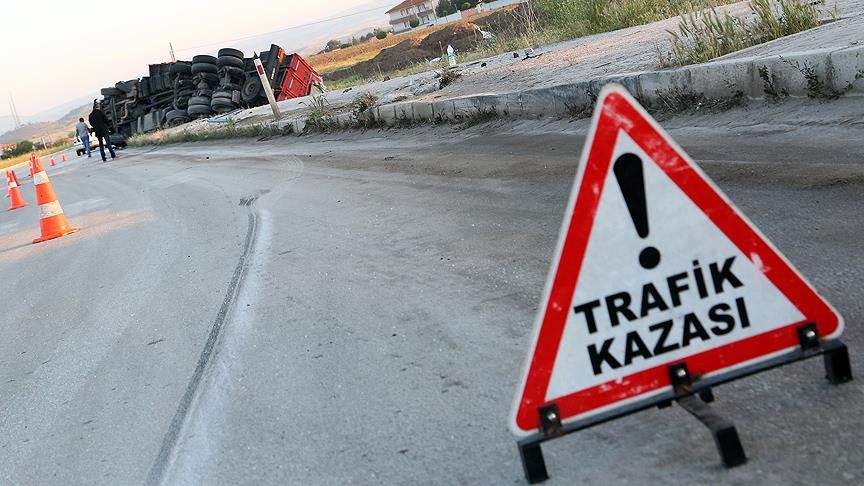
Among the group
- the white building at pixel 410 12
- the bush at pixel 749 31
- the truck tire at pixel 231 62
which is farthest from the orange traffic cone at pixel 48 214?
the white building at pixel 410 12

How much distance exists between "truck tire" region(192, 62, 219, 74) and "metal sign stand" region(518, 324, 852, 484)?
36.6m

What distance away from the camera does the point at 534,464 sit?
9.06 feet

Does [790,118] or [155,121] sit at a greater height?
[155,121]

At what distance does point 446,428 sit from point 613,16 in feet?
48.1

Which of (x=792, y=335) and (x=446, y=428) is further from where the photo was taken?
(x=446, y=428)

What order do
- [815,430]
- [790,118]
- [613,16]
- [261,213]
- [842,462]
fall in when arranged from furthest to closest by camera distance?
1. [613,16]
2. [261,213]
3. [790,118]
4. [815,430]
5. [842,462]

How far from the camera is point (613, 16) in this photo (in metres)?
16.7

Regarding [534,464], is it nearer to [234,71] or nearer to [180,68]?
[234,71]

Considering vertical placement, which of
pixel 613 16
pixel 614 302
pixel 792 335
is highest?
pixel 613 16

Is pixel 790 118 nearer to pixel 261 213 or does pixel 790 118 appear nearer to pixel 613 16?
pixel 261 213

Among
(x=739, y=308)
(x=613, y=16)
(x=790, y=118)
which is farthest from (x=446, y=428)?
(x=613, y=16)

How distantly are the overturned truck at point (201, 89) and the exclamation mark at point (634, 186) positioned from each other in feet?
101

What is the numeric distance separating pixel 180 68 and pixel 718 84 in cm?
3392

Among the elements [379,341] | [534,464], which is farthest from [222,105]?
[534,464]
